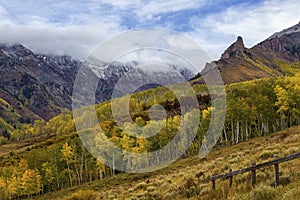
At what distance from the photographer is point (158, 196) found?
23.1 metres

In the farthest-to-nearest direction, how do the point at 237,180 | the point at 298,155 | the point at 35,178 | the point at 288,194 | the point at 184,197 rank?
the point at 35,178 → the point at 184,197 → the point at 237,180 → the point at 298,155 → the point at 288,194

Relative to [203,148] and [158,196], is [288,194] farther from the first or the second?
[203,148]

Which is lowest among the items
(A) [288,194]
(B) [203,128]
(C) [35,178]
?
(C) [35,178]

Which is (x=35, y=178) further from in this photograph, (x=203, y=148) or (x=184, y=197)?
(x=184, y=197)

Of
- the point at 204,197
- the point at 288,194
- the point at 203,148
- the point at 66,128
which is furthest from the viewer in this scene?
the point at 66,128

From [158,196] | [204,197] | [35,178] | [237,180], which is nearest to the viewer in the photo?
[204,197]

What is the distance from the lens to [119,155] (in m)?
80.4

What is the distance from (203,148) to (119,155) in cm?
1945

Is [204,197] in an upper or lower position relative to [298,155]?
lower

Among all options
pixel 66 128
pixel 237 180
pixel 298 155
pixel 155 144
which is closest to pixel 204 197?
pixel 237 180

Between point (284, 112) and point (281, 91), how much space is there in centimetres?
801

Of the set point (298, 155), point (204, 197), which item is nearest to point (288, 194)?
point (298, 155)

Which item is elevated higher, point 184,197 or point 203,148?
point 184,197

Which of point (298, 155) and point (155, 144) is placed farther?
point (155, 144)
